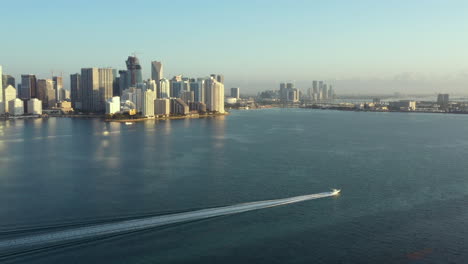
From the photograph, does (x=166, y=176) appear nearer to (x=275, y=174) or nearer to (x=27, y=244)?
(x=275, y=174)

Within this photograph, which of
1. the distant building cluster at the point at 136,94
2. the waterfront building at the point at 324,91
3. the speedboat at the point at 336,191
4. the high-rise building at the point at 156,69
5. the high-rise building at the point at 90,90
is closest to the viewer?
the speedboat at the point at 336,191

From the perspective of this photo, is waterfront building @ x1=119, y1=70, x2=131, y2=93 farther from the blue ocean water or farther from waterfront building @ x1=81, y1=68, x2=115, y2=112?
the blue ocean water

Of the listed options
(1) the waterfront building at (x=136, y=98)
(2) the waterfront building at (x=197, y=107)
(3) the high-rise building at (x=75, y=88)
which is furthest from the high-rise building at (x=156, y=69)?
(1) the waterfront building at (x=136, y=98)

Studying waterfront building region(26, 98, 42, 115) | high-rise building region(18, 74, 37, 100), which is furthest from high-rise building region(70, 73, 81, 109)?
waterfront building region(26, 98, 42, 115)

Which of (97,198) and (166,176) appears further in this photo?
(166,176)

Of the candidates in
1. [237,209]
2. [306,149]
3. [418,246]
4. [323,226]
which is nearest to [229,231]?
[237,209]

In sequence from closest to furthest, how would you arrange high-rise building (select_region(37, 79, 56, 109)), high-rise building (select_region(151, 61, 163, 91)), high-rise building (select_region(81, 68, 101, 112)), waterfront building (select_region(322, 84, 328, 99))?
high-rise building (select_region(81, 68, 101, 112))
high-rise building (select_region(37, 79, 56, 109))
high-rise building (select_region(151, 61, 163, 91))
waterfront building (select_region(322, 84, 328, 99))

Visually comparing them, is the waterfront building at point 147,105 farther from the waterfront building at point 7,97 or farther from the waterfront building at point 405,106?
the waterfront building at point 405,106
